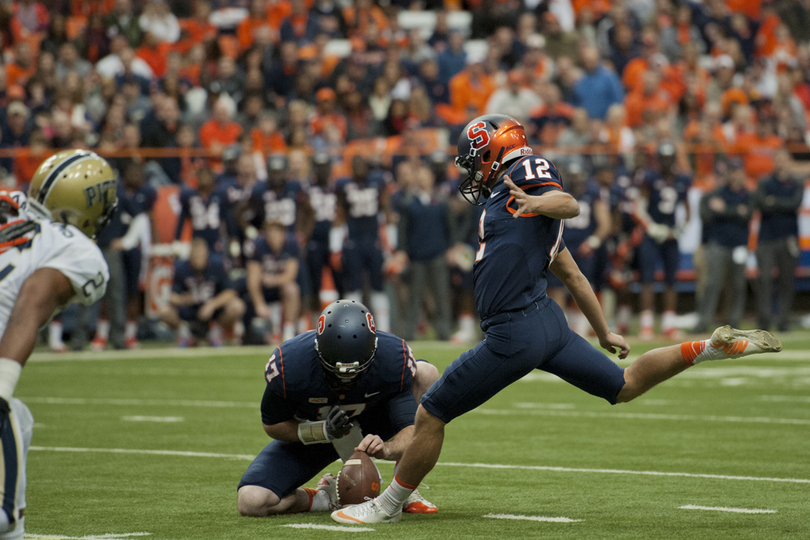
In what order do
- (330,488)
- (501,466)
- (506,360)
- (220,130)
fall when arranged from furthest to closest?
(220,130), (501,466), (330,488), (506,360)

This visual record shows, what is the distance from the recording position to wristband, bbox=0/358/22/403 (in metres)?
3.37

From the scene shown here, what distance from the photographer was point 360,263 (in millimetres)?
14352

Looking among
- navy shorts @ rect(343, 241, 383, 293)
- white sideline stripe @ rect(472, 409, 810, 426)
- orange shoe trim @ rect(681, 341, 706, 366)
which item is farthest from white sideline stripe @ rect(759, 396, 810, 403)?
navy shorts @ rect(343, 241, 383, 293)

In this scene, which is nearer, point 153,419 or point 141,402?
point 153,419

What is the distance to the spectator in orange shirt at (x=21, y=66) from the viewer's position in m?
16.2

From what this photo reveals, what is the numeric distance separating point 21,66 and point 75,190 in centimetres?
1323

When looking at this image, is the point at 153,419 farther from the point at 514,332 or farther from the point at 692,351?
the point at 692,351

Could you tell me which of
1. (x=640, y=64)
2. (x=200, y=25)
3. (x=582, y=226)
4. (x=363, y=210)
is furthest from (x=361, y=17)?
(x=582, y=226)

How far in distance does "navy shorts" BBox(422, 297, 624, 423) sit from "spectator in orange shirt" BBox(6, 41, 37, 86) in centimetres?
1287

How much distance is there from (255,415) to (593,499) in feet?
12.7

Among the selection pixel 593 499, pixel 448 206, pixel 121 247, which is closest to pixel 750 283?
pixel 448 206

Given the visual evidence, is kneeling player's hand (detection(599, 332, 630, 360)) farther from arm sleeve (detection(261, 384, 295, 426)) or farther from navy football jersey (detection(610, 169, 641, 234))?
navy football jersey (detection(610, 169, 641, 234))

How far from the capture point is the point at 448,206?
577 inches

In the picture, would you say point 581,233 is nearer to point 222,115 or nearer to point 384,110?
point 384,110
